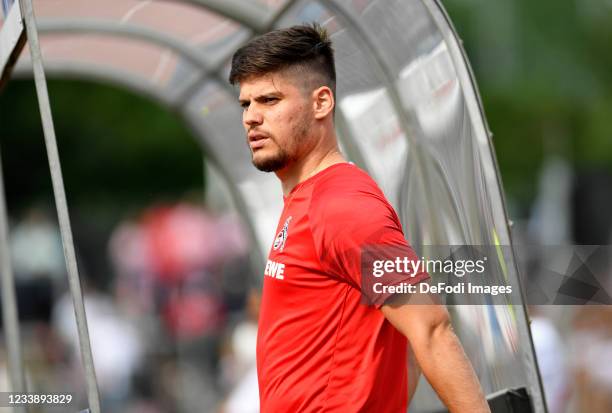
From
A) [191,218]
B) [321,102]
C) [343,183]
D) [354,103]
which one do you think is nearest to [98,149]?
[191,218]

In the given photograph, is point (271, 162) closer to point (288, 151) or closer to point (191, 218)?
point (288, 151)

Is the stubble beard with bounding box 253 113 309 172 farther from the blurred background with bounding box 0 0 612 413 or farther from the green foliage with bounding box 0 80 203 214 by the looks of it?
the green foliage with bounding box 0 80 203 214

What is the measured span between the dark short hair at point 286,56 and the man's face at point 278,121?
4 cm

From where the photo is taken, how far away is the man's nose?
375 cm

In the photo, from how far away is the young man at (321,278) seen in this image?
10.7 feet

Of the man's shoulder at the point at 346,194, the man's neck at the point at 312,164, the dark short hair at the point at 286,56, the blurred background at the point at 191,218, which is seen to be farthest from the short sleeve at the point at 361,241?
the blurred background at the point at 191,218

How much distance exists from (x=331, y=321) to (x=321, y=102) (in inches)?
29.7

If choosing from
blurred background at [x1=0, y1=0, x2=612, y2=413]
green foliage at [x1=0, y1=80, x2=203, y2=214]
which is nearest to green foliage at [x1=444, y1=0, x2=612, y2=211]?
blurred background at [x1=0, y1=0, x2=612, y2=413]

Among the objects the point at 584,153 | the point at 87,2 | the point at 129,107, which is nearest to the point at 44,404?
the point at 87,2

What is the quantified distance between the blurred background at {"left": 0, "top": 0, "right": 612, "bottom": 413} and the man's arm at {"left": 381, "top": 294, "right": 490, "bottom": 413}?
181cm

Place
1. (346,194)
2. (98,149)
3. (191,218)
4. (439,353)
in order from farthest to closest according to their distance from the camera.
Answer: (98,149) → (191,218) → (346,194) → (439,353)

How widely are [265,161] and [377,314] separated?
0.65 meters

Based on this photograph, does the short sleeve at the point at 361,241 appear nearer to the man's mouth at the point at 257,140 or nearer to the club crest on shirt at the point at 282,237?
the club crest on shirt at the point at 282,237

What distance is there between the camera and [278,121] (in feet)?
12.2
